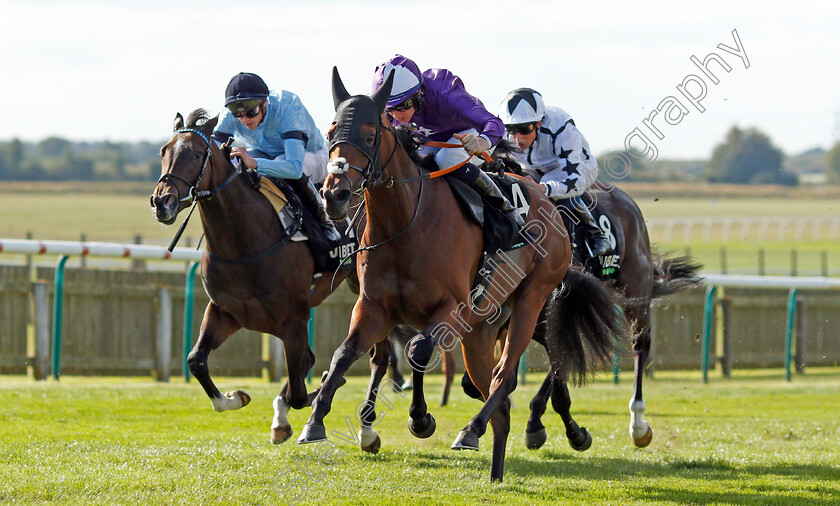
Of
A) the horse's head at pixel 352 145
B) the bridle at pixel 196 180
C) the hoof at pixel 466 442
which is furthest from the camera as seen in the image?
the bridle at pixel 196 180

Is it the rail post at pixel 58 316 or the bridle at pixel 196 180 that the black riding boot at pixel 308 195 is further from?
the rail post at pixel 58 316

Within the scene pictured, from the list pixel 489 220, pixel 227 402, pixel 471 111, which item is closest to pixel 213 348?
pixel 227 402

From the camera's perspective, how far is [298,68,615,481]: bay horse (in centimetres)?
467

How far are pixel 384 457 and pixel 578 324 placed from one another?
148 centimetres

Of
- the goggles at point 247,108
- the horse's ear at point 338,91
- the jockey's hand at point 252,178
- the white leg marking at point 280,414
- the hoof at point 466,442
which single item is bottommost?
the white leg marking at point 280,414

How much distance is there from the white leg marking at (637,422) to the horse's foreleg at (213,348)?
105 inches

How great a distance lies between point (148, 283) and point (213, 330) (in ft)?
20.5

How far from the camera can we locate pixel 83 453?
19.6ft

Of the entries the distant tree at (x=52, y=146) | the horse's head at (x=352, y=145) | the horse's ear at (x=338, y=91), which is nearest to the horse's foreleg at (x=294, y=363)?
the horse's head at (x=352, y=145)

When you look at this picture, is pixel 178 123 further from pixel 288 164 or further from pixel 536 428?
pixel 536 428

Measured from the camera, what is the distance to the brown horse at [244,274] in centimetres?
603

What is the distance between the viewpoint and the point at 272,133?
655 cm

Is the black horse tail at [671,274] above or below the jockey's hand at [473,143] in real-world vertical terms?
below

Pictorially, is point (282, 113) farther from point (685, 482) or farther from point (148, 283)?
point (148, 283)
